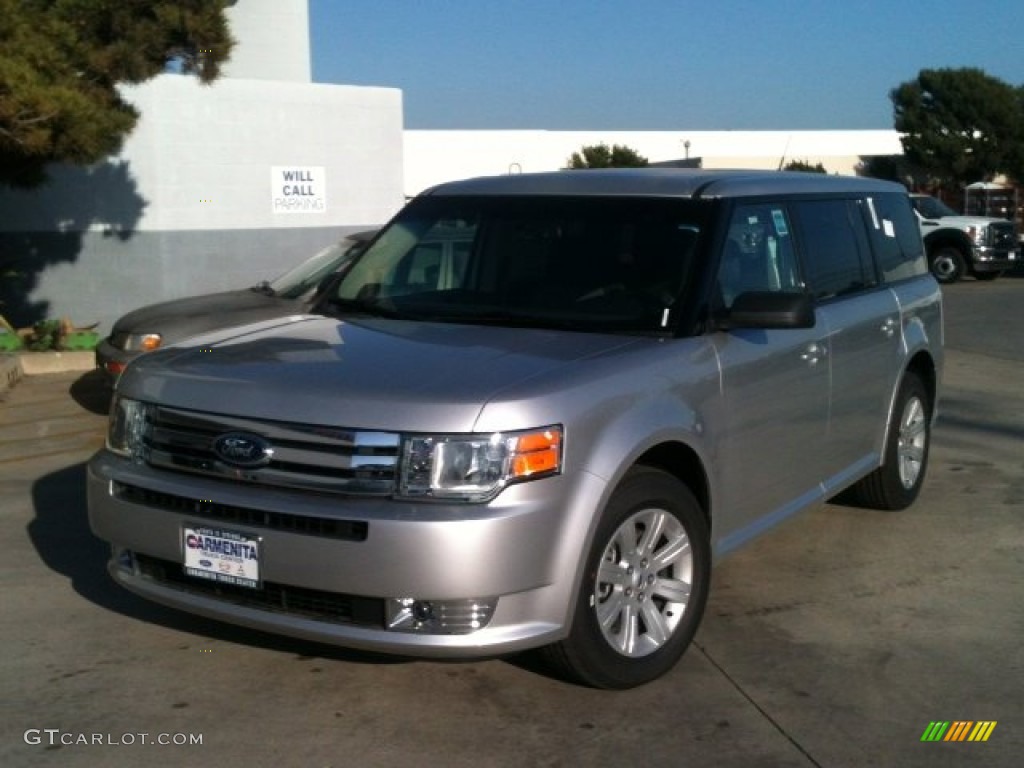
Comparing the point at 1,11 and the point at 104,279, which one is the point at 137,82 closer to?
the point at 1,11

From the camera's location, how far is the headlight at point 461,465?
4.16 m

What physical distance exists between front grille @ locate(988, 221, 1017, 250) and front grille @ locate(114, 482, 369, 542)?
24.1 m

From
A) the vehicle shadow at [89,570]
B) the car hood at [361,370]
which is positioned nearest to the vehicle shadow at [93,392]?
the vehicle shadow at [89,570]

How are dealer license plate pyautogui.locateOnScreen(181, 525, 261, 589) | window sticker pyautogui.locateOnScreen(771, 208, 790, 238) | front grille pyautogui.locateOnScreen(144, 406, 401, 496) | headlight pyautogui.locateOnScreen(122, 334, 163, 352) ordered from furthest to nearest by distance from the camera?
1. headlight pyautogui.locateOnScreen(122, 334, 163, 352)
2. window sticker pyautogui.locateOnScreen(771, 208, 790, 238)
3. dealer license plate pyautogui.locateOnScreen(181, 525, 261, 589)
4. front grille pyautogui.locateOnScreen(144, 406, 401, 496)

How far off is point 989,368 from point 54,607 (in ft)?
34.4

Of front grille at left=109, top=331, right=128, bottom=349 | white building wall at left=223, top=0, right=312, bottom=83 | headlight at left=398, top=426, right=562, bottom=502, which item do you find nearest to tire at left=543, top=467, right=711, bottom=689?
headlight at left=398, top=426, right=562, bottom=502

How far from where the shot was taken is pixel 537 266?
5609mm

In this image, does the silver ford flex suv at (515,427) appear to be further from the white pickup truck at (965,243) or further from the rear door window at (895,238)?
the white pickup truck at (965,243)

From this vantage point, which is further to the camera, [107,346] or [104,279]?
[104,279]

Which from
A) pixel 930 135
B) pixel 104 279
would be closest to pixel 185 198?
pixel 104 279

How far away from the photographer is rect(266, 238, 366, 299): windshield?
34.5 ft

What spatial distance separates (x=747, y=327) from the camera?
204 inches

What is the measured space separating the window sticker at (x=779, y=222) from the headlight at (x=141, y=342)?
5319 mm

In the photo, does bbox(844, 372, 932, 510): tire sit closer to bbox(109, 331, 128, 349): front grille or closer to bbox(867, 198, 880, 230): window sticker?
bbox(867, 198, 880, 230): window sticker
